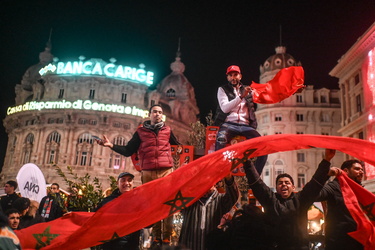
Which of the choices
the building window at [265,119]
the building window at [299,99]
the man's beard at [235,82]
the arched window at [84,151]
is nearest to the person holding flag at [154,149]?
the man's beard at [235,82]

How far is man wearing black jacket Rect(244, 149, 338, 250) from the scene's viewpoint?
13.5 ft

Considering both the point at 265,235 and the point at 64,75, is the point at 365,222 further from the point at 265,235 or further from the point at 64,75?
the point at 64,75

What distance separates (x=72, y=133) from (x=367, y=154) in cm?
4908

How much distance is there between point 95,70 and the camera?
52.5 m

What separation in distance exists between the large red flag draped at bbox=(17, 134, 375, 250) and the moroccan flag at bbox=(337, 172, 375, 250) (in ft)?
1.62

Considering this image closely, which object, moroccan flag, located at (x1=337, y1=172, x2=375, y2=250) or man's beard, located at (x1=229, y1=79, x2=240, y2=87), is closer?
moroccan flag, located at (x1=337, y1=172, x2=375, y2=250)

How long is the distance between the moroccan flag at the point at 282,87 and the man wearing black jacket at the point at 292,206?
2597 mm

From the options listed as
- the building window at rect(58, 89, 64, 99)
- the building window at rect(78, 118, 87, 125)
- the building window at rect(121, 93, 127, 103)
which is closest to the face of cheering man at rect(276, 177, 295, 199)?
the building window at rect(78, 118, 87, 125)

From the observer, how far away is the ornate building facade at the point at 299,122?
51.9 metres

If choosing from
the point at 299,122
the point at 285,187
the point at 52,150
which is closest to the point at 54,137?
the point at 52,150

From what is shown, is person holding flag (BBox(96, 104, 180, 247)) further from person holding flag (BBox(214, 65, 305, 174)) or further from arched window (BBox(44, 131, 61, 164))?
arched window (BBox(44, 131, 61, 164))

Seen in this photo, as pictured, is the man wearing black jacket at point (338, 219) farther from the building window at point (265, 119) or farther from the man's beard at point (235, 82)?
the building window at point (265, 119)

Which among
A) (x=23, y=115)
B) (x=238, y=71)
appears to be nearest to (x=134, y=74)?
(x=23, y=115)

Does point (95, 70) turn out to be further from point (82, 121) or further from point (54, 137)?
point (54, 137)
